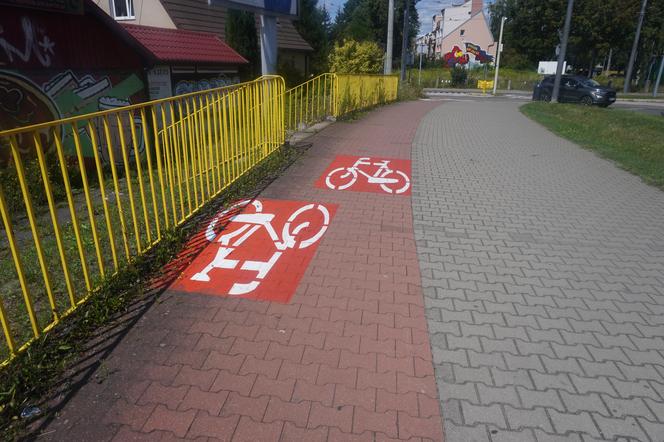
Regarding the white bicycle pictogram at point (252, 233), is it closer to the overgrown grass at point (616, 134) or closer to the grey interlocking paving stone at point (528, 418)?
the grey interlocking paving stone at point (528, 418)

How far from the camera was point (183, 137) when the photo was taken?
490cm

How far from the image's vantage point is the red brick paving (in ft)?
8.32

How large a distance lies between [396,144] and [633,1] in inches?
2003

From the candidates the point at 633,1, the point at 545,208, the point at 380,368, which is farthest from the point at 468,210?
the point at 633,1

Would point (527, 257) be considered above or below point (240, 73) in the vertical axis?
below

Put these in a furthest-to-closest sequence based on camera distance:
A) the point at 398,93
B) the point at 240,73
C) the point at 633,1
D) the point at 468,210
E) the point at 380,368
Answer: the point at 633,1, the point at 398,93, the point at 240,73, the point at 468,210, the point at 380,368

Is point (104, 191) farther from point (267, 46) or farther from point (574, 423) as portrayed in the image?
point (267, 46)

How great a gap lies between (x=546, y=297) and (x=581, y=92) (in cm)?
2501

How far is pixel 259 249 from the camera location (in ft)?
15.5

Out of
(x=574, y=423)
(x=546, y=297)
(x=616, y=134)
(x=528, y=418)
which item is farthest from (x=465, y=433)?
(x=616, y=134)

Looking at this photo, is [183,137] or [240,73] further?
[240,73]

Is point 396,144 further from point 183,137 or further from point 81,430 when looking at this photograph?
point 81,430

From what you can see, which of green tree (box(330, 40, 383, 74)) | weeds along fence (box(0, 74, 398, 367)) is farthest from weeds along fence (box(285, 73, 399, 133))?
green tree (box(330, 40, 383, 74))

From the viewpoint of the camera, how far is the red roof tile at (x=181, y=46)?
38.2 feet
